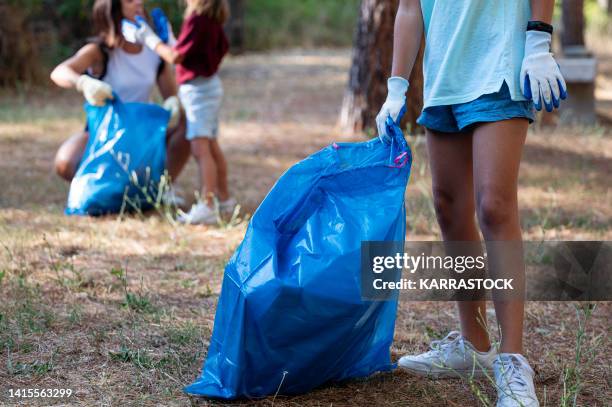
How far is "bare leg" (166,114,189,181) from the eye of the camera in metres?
4.90

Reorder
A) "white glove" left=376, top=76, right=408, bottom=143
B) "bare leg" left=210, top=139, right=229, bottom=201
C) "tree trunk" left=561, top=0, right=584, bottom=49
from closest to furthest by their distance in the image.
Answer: "white glove" left=376, top=76, right=408, bottom=143 → "bare leg" left=210, top=139, right=229, bottom=201 → "tree trunk" left=561, top=0, right=584, bottom=49

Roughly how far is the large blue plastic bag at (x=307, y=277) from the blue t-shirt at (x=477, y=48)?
0.21 meters

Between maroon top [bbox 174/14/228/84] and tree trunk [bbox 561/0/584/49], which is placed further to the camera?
tree trunk [bbox 561/0/584/49]

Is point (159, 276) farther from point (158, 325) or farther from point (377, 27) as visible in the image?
point (377, 27)

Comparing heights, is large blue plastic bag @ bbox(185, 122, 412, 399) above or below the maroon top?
below

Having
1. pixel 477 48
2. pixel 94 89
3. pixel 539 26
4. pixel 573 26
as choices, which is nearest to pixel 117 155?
pixel 94 89

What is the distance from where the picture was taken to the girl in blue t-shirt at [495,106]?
2322 mm

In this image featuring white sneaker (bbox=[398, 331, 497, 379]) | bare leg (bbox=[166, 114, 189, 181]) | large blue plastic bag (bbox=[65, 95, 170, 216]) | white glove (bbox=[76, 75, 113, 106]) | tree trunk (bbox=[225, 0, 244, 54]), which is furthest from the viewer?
tree trunk (bbox=[225, 0, 244, 54])

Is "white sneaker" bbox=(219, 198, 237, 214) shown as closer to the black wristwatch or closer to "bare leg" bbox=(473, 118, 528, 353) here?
"bare leg" bbox=(473, 118, 528, 353)

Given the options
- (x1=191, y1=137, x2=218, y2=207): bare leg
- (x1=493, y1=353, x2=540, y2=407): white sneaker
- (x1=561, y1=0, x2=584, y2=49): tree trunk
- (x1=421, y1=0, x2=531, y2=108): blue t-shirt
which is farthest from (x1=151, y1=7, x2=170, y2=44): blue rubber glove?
(x1=561, y1=0, x2=584, y2=49): tree trunk

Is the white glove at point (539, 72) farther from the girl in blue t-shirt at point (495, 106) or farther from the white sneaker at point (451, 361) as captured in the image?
the white sneaker at point (451, 361)

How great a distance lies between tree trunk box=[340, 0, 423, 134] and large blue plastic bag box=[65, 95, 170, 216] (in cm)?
207

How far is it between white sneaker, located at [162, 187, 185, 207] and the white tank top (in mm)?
566

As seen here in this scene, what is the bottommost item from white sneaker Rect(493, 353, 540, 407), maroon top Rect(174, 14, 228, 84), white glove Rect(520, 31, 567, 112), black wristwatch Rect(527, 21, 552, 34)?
white sneaker Rect(493, 353, 540, 407)
